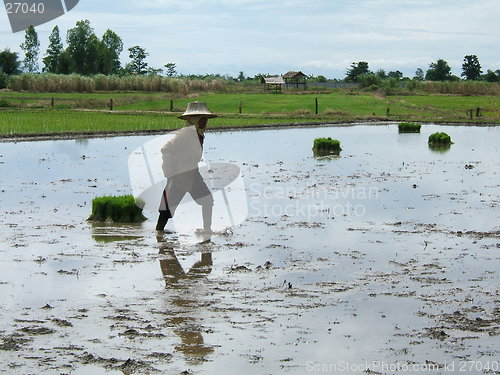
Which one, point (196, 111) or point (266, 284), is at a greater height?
point (196, 111)

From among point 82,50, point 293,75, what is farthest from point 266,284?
point 82,50

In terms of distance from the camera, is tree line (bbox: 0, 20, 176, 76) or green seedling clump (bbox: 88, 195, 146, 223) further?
tree line (bbox: 0, 20, 176, 76)

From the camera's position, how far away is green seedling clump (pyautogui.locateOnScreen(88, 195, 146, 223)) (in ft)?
37.2

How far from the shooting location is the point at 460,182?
53.2 ft

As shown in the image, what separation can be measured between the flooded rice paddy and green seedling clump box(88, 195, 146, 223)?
9.8 inches

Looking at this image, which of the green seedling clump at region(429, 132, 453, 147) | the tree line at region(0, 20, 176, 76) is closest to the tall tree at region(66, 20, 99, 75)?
the tree line at region(0, 20, 176, 76)

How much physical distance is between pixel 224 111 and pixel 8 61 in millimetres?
42084

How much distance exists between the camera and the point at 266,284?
26.0 feet

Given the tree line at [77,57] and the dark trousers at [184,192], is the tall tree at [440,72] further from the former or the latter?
the dark trousers at [184,192]

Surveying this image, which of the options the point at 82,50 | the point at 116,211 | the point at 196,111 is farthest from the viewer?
the point at 82,50

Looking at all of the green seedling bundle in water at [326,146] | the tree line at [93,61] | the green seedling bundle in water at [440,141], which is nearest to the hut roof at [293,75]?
the tree line at [93,61]

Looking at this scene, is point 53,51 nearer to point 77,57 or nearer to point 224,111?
point 77,57

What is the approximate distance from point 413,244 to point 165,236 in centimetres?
290

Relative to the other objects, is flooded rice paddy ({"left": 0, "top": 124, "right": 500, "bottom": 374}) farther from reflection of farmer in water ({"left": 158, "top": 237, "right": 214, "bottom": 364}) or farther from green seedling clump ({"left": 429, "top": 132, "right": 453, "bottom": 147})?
green seedling clump ({"left": 429, "top": 132, "right": 453, "bottom": 147})
